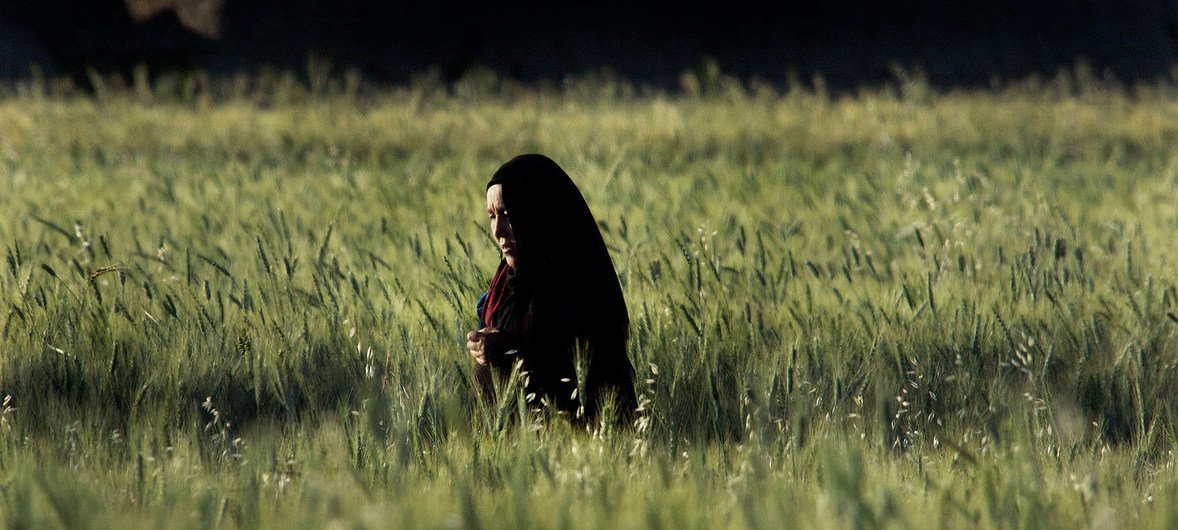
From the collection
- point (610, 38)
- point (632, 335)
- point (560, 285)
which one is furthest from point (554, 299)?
point (610, 38)

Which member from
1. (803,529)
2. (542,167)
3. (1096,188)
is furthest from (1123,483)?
(1096,188)

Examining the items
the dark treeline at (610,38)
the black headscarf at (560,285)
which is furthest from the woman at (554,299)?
the dark treeline at (610,38)

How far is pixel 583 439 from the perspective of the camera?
227 centimetres

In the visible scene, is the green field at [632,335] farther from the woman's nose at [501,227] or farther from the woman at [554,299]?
the woman's nose at [501,227]

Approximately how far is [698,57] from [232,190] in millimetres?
5916

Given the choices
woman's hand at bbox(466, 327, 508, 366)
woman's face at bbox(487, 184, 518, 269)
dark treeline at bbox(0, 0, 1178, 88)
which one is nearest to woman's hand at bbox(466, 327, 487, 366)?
woman's hand at bbox(466, 327, 508, 366)

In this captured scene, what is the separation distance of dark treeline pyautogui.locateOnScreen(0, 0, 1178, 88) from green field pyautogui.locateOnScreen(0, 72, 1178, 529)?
338 cm

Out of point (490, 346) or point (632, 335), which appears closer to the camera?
point (490, 346)

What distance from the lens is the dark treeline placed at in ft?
31.9

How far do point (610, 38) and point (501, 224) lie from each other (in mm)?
7659

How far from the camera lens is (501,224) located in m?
2.53

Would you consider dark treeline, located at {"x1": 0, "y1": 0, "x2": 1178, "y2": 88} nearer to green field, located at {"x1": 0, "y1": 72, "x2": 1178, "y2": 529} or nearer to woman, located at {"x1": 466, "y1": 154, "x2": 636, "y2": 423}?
green field, located at {"x1": 0, "y1": 72, "x2": 1178, "y2": 529}

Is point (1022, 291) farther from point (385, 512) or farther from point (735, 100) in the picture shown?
point (735, 100)

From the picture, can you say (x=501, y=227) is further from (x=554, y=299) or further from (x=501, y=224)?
(x=554, y=299)
